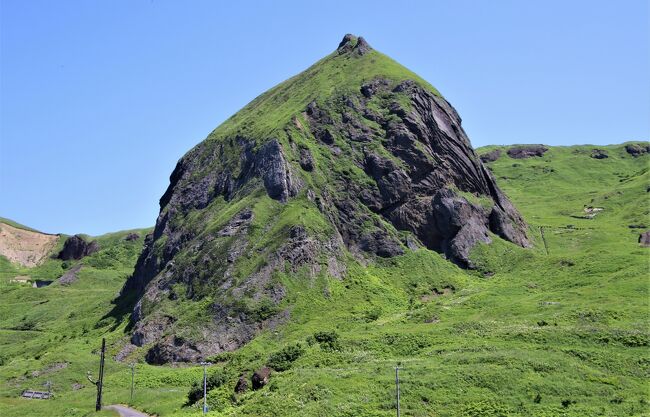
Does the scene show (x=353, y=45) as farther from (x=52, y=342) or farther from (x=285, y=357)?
(x=285, y=357)

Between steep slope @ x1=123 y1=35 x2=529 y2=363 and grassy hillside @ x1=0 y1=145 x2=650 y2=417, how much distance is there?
5232 mm

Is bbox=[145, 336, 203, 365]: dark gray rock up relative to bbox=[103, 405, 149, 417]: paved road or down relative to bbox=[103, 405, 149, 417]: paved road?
up

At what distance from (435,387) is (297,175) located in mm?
74823

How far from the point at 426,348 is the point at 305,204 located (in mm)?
53150

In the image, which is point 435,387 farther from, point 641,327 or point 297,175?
point 297,175

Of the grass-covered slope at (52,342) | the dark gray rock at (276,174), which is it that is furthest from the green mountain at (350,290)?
the grass-covered slope at (52,342)

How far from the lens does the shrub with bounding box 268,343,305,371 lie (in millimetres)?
87125

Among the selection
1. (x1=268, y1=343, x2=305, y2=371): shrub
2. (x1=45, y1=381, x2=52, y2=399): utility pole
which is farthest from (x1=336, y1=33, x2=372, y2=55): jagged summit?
(x1=45, y1=381, x2=52, y2=399): utility pole

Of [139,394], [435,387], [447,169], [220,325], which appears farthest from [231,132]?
[435,387]

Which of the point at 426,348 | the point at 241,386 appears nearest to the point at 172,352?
A: the point at 241,386

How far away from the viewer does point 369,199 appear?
469 feet

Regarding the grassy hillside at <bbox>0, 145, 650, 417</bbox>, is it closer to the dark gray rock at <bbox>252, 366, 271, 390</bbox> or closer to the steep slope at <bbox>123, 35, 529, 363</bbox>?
the dark gray rock at <bbox>252, 366, 271, 390</bbox>

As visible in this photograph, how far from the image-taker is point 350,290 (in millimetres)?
120000

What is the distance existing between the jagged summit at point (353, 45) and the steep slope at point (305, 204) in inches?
302
